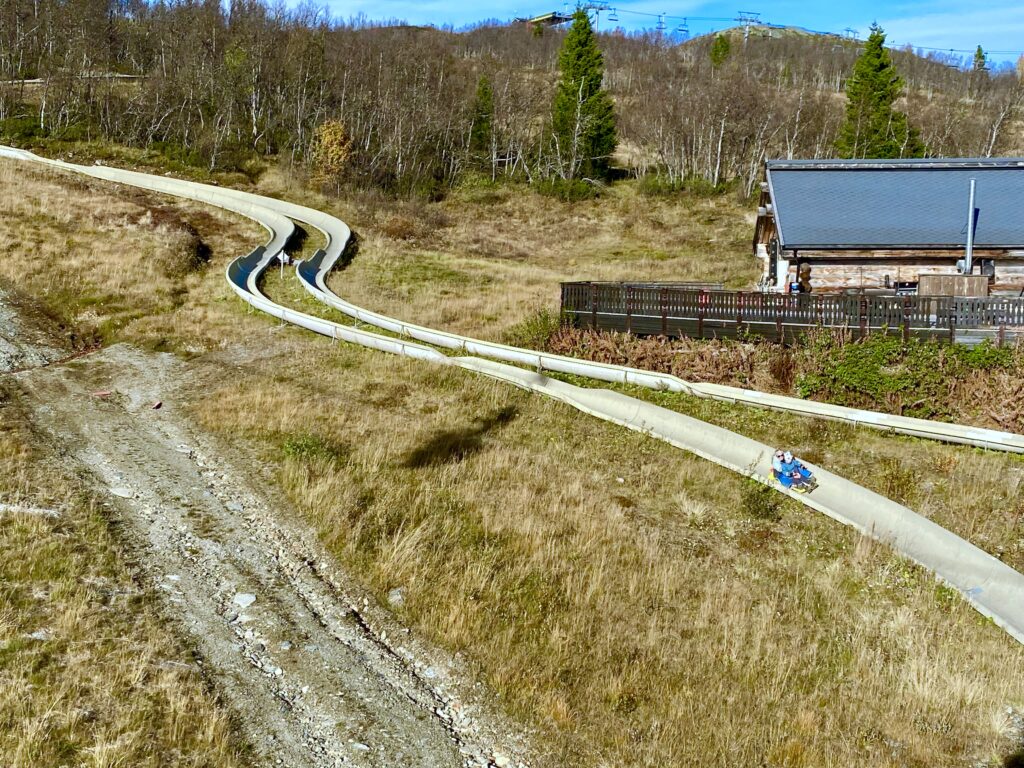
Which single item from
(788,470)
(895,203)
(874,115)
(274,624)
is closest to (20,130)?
(895,203)

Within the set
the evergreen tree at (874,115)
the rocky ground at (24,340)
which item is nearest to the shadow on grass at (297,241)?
the rocky ground at (24,340)

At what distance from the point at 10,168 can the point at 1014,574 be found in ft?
175

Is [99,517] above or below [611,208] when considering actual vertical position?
below

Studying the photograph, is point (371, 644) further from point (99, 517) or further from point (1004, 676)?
point (1004, 676)

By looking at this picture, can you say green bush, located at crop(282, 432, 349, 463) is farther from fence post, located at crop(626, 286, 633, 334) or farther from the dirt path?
fence post, located at crop(626, 286, 633, 334)

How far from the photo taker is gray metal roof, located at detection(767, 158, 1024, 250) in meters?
24.3

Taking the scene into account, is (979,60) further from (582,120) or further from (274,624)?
(274,624)

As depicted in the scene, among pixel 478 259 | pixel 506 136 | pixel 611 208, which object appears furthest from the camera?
pixel 506 136

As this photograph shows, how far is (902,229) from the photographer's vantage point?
24844 mm

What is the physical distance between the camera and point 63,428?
14945 millimetres

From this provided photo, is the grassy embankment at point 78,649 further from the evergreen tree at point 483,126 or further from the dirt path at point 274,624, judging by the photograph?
the evergreen tree at point 483,126

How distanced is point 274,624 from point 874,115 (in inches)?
2609

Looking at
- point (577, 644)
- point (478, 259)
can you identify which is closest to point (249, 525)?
point (577, 644)

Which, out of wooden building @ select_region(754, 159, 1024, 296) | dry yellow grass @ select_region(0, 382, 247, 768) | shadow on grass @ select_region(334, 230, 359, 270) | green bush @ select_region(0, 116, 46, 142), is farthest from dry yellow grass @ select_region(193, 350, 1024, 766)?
green bush @ select_region(0, 116, 46, 142)
